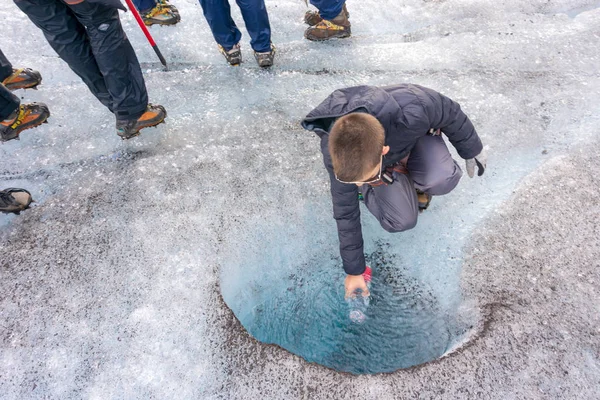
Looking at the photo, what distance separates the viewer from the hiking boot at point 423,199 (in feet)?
7.94

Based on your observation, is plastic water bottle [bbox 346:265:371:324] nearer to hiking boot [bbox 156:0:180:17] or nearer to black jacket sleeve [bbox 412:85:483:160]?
black jacket sleeve [bbox 412:85:483:160]

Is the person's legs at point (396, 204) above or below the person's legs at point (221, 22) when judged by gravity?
below

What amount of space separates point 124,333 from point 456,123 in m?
2.14

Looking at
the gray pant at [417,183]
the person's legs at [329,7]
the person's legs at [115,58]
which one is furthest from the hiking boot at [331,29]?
the gray pant at [417,183]

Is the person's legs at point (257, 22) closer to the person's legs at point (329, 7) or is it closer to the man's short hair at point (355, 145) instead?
the person's legs at point (329, 7)

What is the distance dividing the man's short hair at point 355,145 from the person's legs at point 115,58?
1.72 m

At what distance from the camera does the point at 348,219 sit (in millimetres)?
1979

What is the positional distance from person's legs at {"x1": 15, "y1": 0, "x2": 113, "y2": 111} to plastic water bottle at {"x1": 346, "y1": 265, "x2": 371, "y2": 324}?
226cm

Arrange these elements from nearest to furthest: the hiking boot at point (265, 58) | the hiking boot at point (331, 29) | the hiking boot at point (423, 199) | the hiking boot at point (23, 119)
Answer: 1. the hiking boot at point (423, 199)
2. the hiking boot at point (23, 119)
3. the hiking boot at point (265, 58)
4. the hiking boot at point (331, 29)

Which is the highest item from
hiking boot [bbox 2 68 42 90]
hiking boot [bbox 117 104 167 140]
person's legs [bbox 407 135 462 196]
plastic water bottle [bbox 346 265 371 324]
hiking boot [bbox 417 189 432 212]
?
hiking boot [bbox 2 68 42 90]

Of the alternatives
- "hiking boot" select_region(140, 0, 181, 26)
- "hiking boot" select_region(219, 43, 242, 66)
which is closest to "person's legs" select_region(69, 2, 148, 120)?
"hiking boot" select_region(219, 43, 242, 66)

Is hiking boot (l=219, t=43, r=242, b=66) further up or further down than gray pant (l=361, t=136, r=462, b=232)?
further up

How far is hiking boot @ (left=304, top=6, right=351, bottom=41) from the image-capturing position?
3584mm

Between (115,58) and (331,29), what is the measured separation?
2.00m
